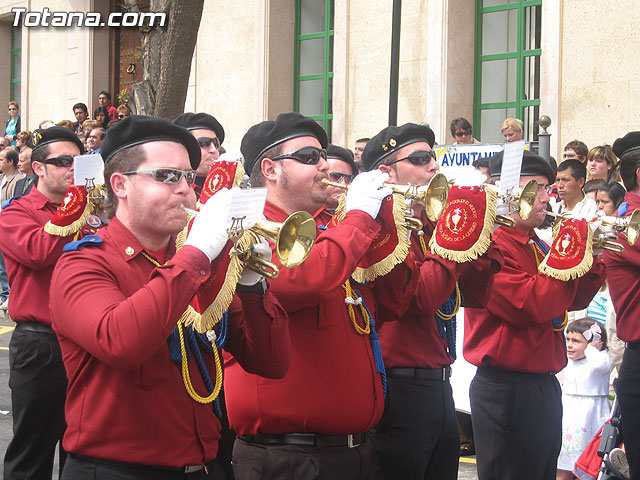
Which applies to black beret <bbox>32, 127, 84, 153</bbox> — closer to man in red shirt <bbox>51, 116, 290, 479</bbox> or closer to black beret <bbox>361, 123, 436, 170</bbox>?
black beret <bbox>361, 123, 436, 170</bbox>

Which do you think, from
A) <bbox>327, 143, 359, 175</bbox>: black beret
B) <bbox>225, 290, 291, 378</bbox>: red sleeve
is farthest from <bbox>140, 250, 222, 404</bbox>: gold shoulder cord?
<bbox>327, 143, 359, 175</bbox>: black beret

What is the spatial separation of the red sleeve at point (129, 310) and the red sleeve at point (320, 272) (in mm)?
652

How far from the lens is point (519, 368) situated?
15.4 ft

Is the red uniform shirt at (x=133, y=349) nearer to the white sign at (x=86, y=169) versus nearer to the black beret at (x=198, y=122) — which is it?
the white sign at (x=86, y=169)

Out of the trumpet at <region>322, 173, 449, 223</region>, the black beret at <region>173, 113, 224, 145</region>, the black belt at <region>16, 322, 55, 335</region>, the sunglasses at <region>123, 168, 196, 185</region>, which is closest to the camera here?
the sunglasses at <region>123, 168, 196, 185</region>

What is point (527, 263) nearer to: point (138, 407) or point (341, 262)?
point (341, 262)

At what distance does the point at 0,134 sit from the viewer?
23.8 meters

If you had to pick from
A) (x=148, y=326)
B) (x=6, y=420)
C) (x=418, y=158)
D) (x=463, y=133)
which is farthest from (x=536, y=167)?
(x=463, y=133)

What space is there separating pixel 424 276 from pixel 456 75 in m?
9.94

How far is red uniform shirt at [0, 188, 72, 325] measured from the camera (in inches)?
201

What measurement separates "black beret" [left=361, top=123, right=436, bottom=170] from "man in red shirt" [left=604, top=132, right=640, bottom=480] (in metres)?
1.28

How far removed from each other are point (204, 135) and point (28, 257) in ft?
5.43

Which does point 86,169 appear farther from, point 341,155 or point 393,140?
point 393,140

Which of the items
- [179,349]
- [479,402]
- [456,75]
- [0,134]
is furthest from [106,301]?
[0,134]
